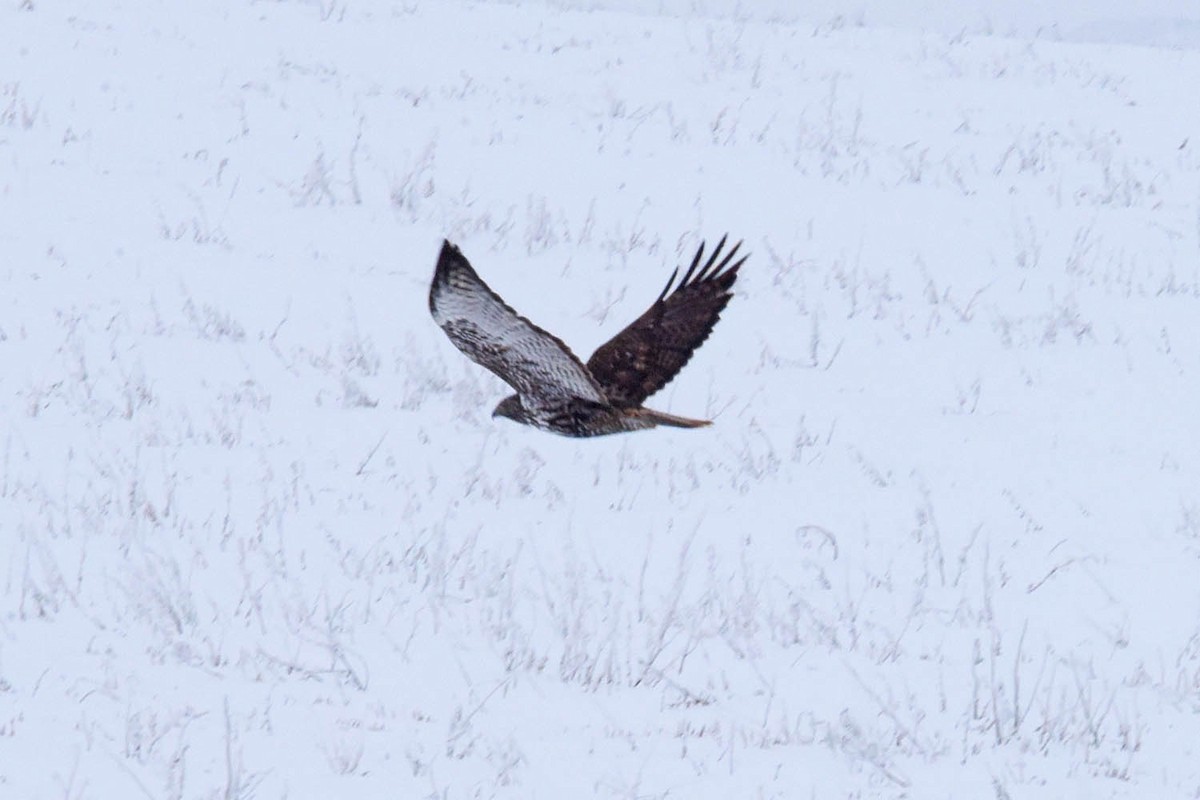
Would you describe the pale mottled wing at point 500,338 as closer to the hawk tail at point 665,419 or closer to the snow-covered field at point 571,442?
the hawk tail at point 665,419

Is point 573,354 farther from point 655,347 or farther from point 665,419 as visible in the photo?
point 655,347

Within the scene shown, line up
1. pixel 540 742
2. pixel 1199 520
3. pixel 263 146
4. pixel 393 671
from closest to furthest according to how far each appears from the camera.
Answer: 1. pixel 540 742
2. pixel 393 671
3. pixel 1199 520
4. pixel 263 146

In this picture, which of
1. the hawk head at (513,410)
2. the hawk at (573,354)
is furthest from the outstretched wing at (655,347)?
the hawk head at (513,410)

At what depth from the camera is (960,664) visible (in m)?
5.24

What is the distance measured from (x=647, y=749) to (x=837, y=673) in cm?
85

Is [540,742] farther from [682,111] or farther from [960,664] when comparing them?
[682,111]

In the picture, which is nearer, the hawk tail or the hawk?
the hawk

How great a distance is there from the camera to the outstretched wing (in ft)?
21.1

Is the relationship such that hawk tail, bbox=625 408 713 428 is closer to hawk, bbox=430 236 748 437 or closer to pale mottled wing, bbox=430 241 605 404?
hawk, bbox=430 236 748 437

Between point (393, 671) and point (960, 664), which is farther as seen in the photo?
point (960, 664)

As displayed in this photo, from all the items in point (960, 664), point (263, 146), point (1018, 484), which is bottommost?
point (960, 664)

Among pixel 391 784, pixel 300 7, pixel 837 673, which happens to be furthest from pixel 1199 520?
A: pixel 300 7

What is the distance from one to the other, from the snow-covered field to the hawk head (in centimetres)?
24

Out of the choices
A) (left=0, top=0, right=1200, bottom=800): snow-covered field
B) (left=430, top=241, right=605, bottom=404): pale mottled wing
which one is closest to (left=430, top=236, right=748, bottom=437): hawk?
(left=430, top=241, right=605, bottom=404): pale mottled wing
